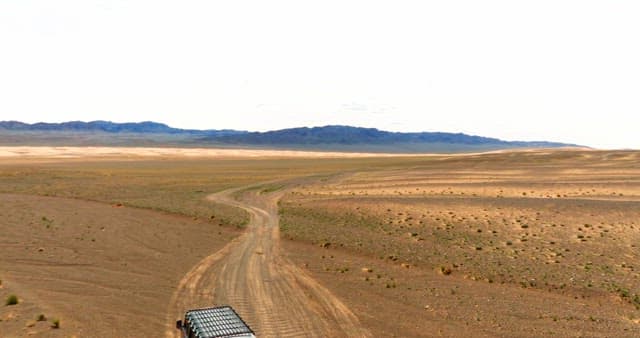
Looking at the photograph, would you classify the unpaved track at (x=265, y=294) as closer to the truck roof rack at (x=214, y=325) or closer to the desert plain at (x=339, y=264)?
the desert plain at (x=339, y=264)

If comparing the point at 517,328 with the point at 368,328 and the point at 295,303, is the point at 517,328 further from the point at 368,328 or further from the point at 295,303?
the point at 295,303

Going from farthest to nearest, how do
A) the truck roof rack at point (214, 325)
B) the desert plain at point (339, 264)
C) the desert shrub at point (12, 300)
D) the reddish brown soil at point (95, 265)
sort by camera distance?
the desert shrub at point (12, 300) < the desert plain at point (339, 264) < the reddish brown soil at point (95, 265) < the truck roof rack at point (214, 325)

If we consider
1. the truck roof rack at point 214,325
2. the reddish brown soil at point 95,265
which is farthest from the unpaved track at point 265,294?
the truck roof rack at point 214,325

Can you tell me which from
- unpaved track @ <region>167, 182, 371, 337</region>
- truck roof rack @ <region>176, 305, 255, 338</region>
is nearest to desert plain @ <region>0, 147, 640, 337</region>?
unpaved track @ <region>167, 182, 371, 337</region>

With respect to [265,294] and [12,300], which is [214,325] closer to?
[265,294]

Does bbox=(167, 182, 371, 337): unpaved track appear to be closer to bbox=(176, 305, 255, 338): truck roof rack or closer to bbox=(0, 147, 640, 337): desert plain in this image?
bbox=(0, 147, 640, 337): desert plain

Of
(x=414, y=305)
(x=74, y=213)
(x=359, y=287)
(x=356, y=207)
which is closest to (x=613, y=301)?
(x=414, y=305)

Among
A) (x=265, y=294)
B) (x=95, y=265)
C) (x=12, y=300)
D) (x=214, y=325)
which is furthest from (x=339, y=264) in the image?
(x=12, y=300)
